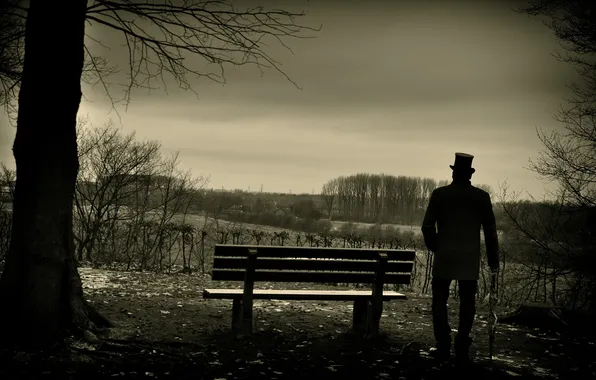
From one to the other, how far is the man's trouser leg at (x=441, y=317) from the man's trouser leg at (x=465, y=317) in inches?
4.3

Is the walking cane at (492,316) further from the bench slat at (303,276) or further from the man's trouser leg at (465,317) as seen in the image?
the bench slat at (303,276)

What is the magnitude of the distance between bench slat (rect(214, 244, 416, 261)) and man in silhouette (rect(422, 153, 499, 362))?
0.92m

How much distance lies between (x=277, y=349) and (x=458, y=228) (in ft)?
7.40

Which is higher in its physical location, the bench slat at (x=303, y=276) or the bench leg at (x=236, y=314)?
the bench slat at (x=303, y=276)

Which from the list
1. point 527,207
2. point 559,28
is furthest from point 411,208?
point 559,28

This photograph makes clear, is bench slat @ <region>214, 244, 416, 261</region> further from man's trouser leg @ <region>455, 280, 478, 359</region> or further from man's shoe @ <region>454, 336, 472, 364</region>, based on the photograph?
man's shoe @ <region>454, 336, 472, 364</region>

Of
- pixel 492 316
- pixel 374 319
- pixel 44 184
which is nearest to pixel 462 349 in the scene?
pixel 492 316

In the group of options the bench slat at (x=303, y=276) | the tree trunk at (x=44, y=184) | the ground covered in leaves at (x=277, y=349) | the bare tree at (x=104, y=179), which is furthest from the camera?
the bare tree at (x=104, y=179)

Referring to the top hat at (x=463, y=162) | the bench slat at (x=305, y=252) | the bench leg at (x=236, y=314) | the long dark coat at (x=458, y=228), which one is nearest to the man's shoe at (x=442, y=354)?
the long dark coat at (x=458, y=228)

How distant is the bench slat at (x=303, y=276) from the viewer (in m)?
6.09

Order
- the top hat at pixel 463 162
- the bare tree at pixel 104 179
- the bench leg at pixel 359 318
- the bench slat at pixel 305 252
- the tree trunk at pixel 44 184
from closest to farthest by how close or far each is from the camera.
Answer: the tree trunk at pixel 44 184 < the top hat at pixel 463 162 < the bench slat at pixel 305 252 < the bench leg at pixel 359 318 < the bare tree at pixel 104 179

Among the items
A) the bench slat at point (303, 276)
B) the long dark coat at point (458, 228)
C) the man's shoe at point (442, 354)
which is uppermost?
the long dark coat at point (458, 228)

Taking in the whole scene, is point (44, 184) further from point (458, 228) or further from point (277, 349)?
point (458, 228)

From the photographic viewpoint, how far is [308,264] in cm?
611
